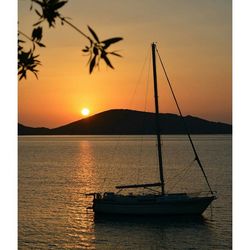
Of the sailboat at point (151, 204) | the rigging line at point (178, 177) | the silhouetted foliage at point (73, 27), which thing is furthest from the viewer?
the rigging line at point (178, 177)

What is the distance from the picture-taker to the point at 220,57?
22.9m

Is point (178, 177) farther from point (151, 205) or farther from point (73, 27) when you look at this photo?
point (73, 27)

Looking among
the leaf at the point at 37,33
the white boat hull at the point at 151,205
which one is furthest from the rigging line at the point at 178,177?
the leaf at the point at 37,33

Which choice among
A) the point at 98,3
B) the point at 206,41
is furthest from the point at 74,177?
the point at 98,3

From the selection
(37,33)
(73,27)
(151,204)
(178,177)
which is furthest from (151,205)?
(178,177)

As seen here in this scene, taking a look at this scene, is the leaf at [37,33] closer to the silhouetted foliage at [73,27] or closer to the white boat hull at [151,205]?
the silhouetted foliage at [73,27]

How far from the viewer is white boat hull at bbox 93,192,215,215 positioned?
2762 cm

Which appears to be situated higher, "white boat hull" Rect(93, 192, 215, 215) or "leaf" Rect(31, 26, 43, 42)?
"leaf" Rect(31, 26, 43, 42)

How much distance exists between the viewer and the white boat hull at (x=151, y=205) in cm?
2762

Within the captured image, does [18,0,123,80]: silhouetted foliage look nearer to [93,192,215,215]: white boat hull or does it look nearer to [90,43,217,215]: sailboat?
[90,43,217,215]: sailboat

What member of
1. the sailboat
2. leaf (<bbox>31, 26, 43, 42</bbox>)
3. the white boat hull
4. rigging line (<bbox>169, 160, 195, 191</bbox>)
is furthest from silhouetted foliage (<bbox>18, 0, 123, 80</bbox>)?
rigging line (<bbox>169, 160, 195, 191</bbox>)

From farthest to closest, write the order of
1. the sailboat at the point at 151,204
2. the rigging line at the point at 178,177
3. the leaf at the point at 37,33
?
the rigging line at the point at 178,177 < the sailboat at the point at 151,204 < the leaf at the point at 37,33

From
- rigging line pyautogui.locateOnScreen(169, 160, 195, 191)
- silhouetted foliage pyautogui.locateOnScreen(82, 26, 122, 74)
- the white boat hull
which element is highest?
silhouetted foliage pyautogui.locateOnScreen(82, 26, 122, 74)
